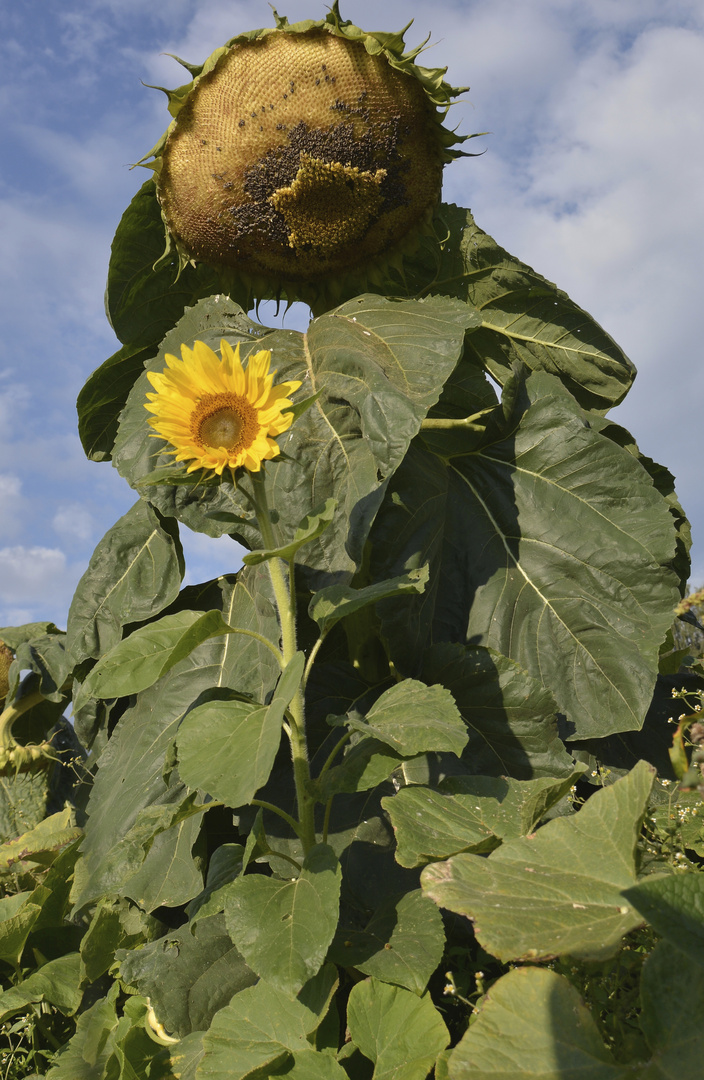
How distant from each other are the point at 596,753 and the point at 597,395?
105 cm

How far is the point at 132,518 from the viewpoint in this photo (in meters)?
2.43

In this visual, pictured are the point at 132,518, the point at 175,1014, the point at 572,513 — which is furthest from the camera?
the point at 132,518

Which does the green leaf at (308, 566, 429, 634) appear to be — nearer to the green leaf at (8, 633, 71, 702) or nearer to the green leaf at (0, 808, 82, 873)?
the green leaf at (0, 808, 82, 873)

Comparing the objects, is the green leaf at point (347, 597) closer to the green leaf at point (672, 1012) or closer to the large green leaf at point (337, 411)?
the large green leaf at point (337, 411)

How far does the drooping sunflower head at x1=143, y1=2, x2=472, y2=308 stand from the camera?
6.09 feet

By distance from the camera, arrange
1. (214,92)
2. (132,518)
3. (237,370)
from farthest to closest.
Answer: (132,518) → (214,92) → (237,370)

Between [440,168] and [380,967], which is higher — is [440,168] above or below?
above

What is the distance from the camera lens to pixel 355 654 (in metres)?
2.08

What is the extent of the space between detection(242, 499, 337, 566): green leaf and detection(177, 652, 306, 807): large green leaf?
0.55 ft

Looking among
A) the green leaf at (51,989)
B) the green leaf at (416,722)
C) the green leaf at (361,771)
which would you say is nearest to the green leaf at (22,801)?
the green leaf at (51,989)

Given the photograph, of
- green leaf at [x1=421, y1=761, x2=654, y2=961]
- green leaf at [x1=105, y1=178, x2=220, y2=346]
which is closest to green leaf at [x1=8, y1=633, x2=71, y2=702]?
green leaf at [x1=105, y1=178, x2=220, y2=346]

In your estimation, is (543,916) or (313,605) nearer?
(543,916)

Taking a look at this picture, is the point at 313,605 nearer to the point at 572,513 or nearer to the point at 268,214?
the point at 572,513

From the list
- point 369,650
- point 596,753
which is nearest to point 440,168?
point 369,650
